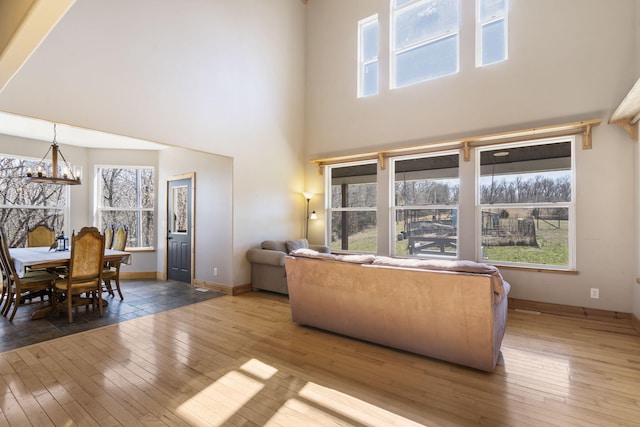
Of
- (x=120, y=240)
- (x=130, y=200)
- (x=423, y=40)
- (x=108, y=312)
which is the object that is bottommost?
(x=108, y=312)

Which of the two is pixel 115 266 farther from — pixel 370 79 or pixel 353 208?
pixel 370 79

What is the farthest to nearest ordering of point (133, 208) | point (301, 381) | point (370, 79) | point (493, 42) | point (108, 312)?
point (133, 208)
point (370, 79)
point (493, 42)
point (108, 312)
point (301, 381)

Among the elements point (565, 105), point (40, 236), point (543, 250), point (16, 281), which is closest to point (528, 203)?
point (543, 250)

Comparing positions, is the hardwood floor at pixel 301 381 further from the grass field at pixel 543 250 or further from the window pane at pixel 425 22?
the window pane at pixel 425 22

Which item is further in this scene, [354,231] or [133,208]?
[133,208]

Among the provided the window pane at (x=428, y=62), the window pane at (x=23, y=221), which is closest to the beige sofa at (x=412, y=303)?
the window pane at (x=428, y=62)

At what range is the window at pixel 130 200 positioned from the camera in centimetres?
641

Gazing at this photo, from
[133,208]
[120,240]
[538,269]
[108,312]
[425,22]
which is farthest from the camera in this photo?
[133,208]

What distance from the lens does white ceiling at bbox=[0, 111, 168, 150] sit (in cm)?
468

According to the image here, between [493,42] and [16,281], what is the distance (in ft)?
24.5

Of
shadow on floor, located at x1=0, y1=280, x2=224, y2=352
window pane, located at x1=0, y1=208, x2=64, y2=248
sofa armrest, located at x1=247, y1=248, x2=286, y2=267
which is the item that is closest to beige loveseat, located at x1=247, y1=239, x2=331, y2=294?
sofa armrest, located at x1=247, y1=248, x2=286, y2=267

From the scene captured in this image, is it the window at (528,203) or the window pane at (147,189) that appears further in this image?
the window pane at (147,189)

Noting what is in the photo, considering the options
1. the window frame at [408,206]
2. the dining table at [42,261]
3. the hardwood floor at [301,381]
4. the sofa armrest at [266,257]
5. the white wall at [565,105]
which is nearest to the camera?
the hardwood floor at [301,381]

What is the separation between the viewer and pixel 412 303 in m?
2.72
